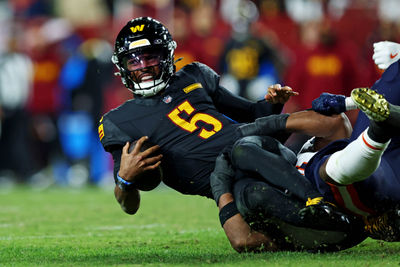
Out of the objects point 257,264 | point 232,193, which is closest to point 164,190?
point 232,193

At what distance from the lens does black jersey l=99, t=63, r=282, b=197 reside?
4.78 metres

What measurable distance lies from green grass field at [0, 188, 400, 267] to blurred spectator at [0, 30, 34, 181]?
2668mm

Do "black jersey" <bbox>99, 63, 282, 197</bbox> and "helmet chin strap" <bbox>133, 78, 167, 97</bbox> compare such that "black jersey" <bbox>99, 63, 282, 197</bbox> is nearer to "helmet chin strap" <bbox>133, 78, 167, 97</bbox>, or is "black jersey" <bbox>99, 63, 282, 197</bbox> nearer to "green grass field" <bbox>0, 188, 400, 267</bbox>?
"helmet chin strap" <bbox>133, 78, 167, 97</bbox>

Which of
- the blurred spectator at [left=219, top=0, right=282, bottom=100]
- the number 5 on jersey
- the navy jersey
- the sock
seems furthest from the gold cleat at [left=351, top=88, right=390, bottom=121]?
the blurred spectator at [left=219, top=0, right=282, bottom=100]

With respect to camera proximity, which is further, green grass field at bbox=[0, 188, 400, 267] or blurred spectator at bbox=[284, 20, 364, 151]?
blurred spectator at bbox=[284, 20, 364, 151]

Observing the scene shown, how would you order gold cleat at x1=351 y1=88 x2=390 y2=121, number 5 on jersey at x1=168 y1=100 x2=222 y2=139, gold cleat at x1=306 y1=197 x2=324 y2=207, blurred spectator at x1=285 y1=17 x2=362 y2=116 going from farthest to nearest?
1. blurred spectator at x1=285 y1=17 x2=362 y2=116
2. number 5 on jersey at x1=168 y1=100 x2=222 y2=139
3. gold cleat at x1=306 y1=197 x2=324 y2=207
4. gold cleat at x1=351 y1=88 x2=390 y2=121

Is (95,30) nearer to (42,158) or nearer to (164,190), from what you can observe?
(42,158)

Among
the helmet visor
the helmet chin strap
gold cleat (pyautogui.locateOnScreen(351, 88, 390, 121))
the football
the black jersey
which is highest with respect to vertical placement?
gold cleat (pyautogui.locateOnScreen(351, 88, 390, 121))

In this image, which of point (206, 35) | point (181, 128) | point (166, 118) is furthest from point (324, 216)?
point (206, 35)

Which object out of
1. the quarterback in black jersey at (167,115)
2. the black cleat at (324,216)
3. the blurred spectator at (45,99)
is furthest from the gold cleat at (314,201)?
the blurred spectator at (45,99)

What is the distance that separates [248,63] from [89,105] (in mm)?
2417

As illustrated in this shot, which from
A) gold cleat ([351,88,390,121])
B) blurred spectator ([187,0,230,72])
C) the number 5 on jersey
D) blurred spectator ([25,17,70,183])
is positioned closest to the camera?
gold cleat ([351,88,390,121])

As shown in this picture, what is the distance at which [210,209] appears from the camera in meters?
7.13

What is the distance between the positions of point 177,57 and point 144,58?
5463 millimetres
